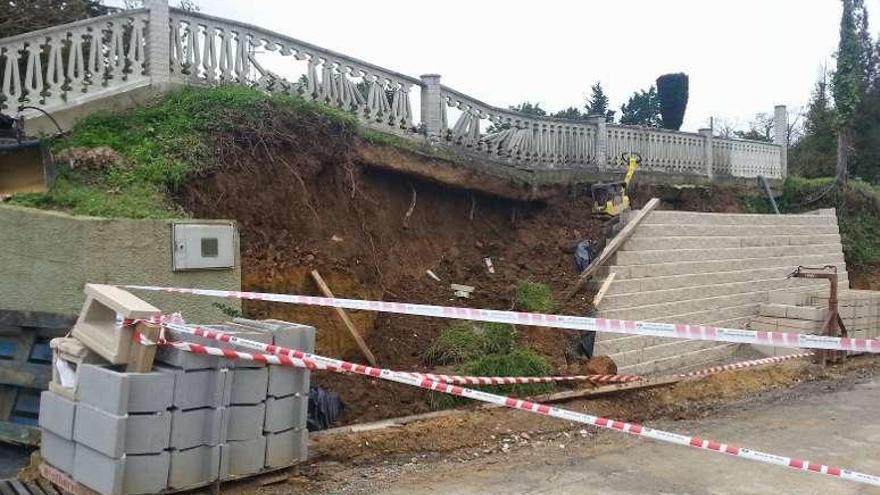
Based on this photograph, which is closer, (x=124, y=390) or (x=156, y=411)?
(x=124, y=390)

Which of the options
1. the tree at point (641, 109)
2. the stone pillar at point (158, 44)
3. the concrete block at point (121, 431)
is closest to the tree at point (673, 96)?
the stone pillar at point (158, 44)

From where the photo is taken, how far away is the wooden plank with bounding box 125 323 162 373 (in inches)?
186

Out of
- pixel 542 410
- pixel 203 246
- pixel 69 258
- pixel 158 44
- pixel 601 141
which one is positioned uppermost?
pixel 158 44

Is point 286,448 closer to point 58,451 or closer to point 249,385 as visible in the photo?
point 249,385

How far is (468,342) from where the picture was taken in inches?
320

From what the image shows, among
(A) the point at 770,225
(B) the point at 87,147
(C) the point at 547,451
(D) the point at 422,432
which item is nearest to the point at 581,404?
(C) the point at 547,451

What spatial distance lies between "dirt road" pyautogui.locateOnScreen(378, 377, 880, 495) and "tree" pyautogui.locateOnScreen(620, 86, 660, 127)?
1177 inches

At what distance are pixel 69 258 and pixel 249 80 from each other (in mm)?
3662

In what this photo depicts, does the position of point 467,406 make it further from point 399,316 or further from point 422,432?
point 399,316

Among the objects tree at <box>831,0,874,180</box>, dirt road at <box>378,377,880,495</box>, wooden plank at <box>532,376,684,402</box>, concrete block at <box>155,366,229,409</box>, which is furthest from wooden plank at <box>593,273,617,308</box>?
tree at <box>831,0,874,180</box>

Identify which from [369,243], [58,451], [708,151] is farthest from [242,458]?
[708,151]

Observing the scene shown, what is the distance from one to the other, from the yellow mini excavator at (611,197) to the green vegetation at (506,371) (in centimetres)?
402

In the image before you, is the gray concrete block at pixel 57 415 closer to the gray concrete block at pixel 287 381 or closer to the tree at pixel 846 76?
the gray concrete block at pixel 287 381

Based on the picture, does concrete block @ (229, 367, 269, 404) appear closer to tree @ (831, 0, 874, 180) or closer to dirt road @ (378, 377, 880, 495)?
dirt road @ (378, 377, 880, 495)
